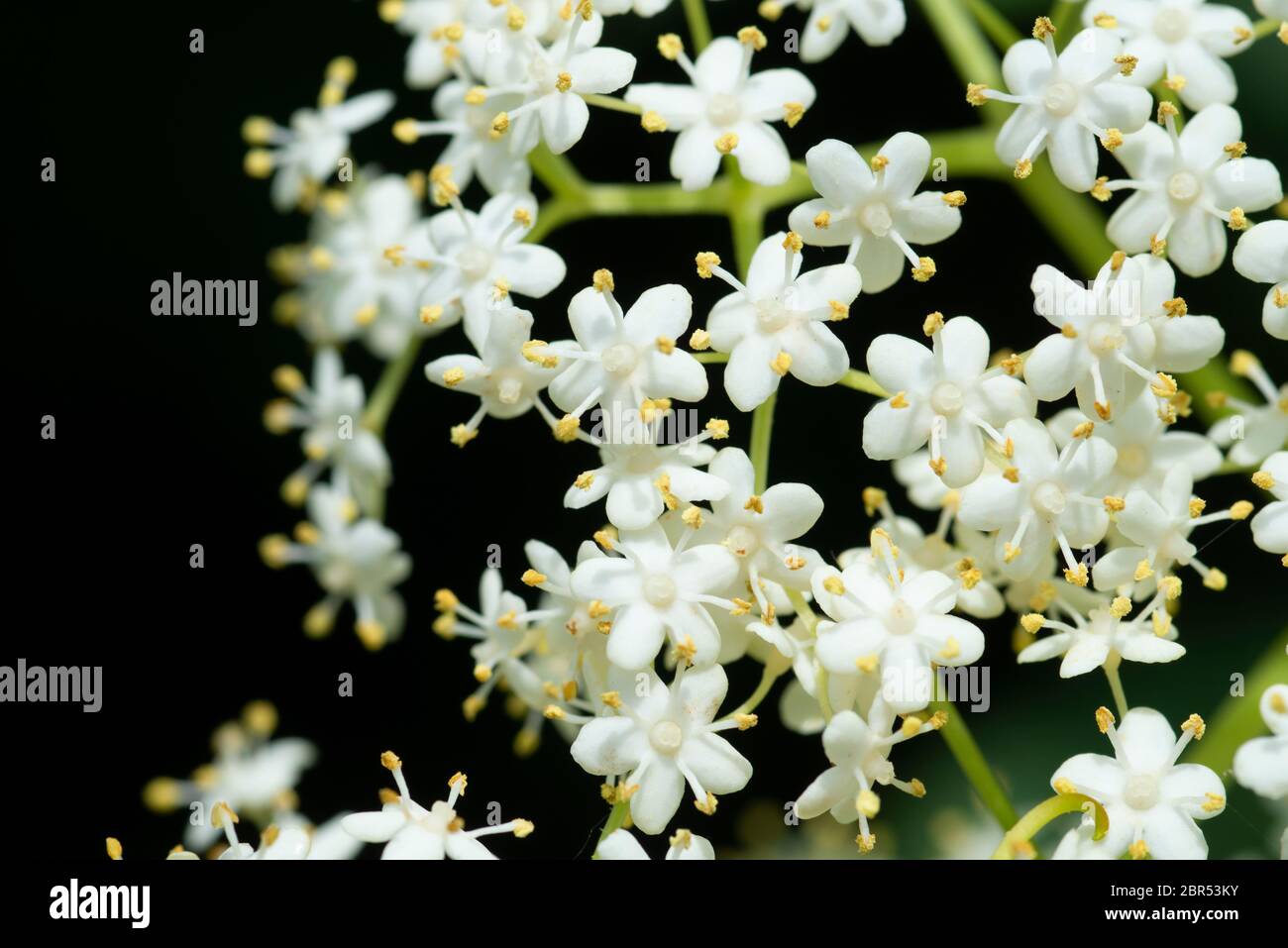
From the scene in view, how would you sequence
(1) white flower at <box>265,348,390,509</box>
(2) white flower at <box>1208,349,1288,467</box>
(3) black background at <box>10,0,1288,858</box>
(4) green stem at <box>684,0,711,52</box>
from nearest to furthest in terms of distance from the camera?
(2) white flower at <box>1208,349,1288,467</box> → (4) green stem at <box>684,0,711,52</box> → (3) black background at <box>10,0,1288,858</box> → (1) white flower at <box>265,348,390,509</box>

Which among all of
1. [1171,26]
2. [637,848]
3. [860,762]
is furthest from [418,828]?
[1171,26]

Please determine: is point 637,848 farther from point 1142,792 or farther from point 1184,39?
point 1184,39

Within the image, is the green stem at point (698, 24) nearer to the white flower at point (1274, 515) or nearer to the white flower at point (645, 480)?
the white flower at point (645, 480)

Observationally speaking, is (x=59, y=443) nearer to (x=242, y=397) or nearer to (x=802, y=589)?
(x=242, y=397)

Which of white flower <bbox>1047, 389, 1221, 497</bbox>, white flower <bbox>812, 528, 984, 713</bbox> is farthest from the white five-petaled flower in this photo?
white flower <bbox>1047, 389, 1221, 497</bbox>

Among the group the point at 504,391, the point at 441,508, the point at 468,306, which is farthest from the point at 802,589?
the point at 441,508

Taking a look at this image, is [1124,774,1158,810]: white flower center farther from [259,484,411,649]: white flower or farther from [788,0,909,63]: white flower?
[259,484,411,649]: white flower
